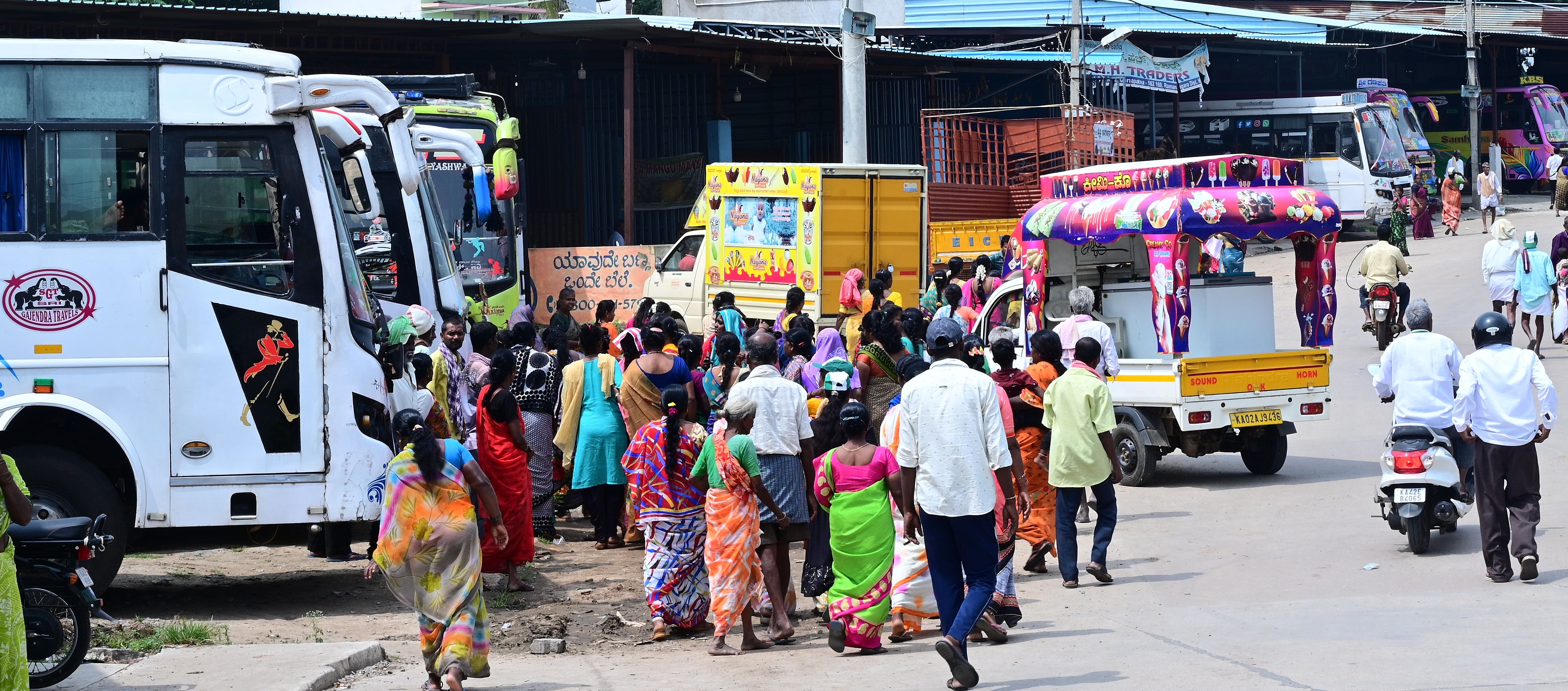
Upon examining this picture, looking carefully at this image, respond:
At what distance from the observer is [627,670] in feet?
24.7

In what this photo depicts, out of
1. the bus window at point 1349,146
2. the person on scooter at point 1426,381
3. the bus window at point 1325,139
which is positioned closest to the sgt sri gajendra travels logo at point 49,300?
the person on scooter at point 1426,381

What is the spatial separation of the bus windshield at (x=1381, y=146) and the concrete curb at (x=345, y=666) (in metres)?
29.2

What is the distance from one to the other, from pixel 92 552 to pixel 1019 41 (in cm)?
2658

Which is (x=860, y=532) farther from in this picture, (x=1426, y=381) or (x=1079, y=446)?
(x=1426, y=381)

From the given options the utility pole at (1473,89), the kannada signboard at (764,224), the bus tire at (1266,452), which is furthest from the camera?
the utility pole at (1473,89)

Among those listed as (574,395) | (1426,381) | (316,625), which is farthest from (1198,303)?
(316,625)

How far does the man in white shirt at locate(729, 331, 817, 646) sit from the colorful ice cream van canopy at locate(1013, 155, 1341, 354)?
197 inches

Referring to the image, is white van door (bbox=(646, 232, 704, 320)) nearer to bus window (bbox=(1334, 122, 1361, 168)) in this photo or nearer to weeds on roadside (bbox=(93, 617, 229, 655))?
weeds on roadside (bbox=(93, 617, 229, 655))

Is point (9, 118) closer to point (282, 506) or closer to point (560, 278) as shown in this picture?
point (282, 506)

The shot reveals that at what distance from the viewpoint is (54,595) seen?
21.9 feet

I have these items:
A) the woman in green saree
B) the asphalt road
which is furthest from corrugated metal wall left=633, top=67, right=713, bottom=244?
the woman in green saree

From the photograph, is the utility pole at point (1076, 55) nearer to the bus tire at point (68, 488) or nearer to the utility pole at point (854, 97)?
the utility pole at point (854, 97)

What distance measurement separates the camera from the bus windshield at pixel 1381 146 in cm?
3272

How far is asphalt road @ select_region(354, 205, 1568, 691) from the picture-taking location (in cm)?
684
